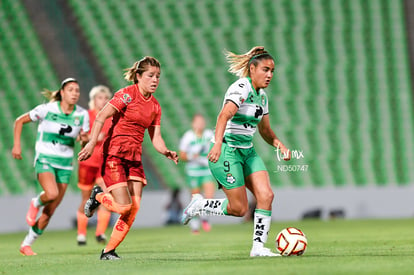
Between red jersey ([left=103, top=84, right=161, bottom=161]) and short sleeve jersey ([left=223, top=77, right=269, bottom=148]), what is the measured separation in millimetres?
871

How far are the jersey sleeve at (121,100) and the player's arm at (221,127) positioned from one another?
99cm

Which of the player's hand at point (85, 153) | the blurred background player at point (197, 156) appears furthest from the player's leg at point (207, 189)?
the player's hand at point (85, 153)

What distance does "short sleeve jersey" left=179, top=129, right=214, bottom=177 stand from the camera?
15.6 meters

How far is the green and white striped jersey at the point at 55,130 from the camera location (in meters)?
10.2

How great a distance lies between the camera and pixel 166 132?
21203mm

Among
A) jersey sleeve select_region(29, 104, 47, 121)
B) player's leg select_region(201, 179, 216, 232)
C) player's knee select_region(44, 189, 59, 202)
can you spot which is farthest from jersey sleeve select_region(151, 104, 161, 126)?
player's leg select_region(201, 179, 216, 232)

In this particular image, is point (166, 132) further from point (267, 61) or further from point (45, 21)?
point (267, 61)

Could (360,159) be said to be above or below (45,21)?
below

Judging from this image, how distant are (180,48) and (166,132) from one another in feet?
10.3

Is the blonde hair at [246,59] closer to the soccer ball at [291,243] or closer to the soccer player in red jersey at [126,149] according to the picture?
the soccer player in red jersey at [126,149]

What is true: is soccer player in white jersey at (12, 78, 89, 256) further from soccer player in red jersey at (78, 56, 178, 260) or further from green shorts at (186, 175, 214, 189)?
green shorts at (186, 175, 214, 189)

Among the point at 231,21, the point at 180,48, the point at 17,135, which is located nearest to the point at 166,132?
the point at 180,48

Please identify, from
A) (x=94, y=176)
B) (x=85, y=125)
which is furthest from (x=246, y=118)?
(x=94, y=176)

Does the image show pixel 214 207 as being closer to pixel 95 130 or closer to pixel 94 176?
pixel 95 130
